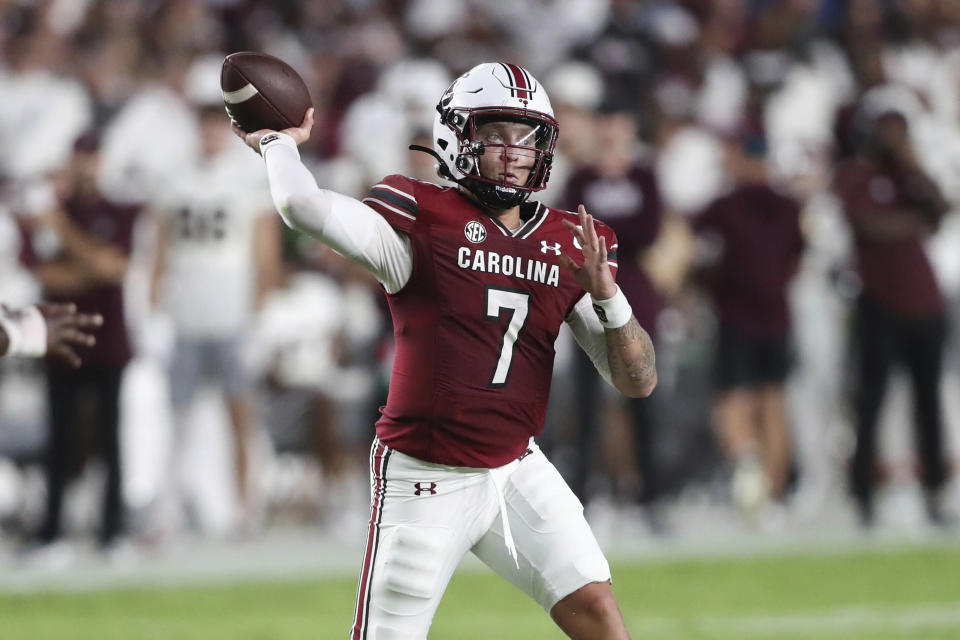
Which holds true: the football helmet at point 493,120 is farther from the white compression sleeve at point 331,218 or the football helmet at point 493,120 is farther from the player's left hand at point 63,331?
the player's left hand at point 63,331

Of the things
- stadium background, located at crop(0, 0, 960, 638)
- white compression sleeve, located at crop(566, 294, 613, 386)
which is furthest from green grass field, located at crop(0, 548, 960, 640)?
white compression sleeve, located at crop(566, 294, 613, 386)

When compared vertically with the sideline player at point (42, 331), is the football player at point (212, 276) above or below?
above

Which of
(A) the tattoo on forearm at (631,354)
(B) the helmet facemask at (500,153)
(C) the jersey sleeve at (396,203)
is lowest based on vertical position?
(A) the tattoo on forearm at (631,354)

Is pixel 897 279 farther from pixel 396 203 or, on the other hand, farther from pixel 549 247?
pixel 396 203

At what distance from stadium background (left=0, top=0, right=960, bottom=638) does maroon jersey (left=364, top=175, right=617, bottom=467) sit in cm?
239

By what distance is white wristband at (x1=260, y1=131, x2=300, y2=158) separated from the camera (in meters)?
3.71

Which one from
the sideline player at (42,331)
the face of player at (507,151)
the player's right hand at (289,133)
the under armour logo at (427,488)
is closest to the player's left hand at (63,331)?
the sideline player at (42,331)

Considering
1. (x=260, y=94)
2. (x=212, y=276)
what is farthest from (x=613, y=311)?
(x=212, y=276)

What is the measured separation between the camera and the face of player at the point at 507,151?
12.7 ft

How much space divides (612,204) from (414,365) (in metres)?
4.38

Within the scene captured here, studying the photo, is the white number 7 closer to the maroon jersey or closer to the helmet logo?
the maroon jersey

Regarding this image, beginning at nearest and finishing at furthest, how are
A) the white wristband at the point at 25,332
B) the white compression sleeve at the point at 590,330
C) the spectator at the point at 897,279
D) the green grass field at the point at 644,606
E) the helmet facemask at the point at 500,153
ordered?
1. the helmet facemask at the point at 500,153
2. the white compression sleeve at the point at 590,330
3. the white wristband at the point at 25,332
4. the green grass field at the point at 644,606
5. the spectator at the point at 897,279

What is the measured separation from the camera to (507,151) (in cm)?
388

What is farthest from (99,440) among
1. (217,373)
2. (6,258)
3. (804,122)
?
(804,122)
